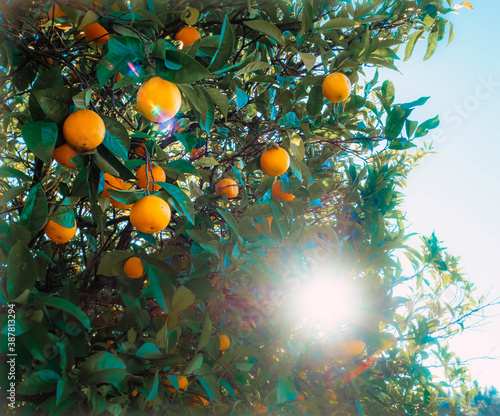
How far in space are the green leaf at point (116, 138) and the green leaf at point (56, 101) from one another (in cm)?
10

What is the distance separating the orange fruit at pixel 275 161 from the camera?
1352 millimetres

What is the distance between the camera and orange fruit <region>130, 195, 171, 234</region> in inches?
40.1

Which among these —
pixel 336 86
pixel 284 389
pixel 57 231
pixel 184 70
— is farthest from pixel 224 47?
pixel 284 389

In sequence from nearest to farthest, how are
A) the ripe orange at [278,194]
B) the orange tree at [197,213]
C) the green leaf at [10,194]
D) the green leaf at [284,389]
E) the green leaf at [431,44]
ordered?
the orange tree at [197,213] < the green leaf at [10,194] < the green leaf at [284,389] < the ripe orange at [278,194] < the green leaf at [431,44]

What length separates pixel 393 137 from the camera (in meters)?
1.47

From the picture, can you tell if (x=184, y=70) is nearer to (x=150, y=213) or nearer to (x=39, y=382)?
(x=150, y=213)

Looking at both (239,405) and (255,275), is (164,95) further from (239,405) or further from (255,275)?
(239,405)

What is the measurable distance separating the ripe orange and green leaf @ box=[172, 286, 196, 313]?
0.62 meters

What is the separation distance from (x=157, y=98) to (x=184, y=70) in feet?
0.35

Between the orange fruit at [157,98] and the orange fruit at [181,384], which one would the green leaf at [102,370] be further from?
the orange fruit at [157,98]

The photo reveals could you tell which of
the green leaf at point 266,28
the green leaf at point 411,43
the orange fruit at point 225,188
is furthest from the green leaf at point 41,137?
the green leaf at point 411,43

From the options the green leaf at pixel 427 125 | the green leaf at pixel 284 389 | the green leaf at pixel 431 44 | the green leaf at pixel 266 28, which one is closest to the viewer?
the green leaf at pixel 266 28

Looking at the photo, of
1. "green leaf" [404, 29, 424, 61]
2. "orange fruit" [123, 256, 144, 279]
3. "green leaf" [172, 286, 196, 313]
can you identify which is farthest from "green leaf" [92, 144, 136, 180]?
"green leaf" [404, 29, 424, 61]

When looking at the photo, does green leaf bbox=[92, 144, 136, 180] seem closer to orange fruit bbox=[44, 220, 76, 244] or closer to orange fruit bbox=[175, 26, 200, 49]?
orange fruit bbox=[44, 220, 76, 244]
